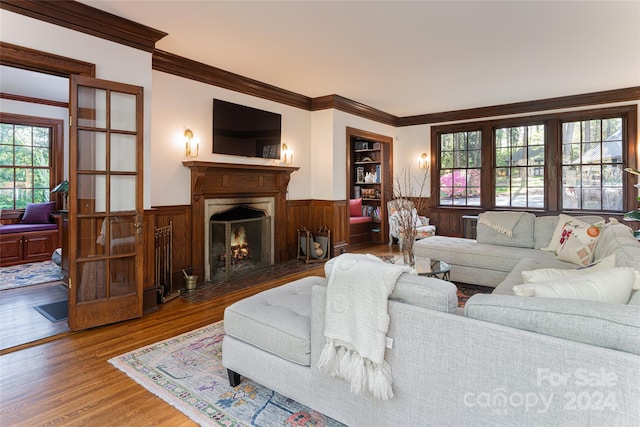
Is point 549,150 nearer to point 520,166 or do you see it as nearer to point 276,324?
point 520,166

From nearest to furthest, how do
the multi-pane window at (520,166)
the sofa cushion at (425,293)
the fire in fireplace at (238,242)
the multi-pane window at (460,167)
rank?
the sofa cushion at (425,293)
the fire in fireplace at (238,242)
the multi-pane window at (520,166)
the multi-pane window at (460,167)

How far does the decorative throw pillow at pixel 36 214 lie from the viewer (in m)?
6.00

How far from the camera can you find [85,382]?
2.23 meters

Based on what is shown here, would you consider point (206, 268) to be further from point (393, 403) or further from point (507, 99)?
point (507, 99)

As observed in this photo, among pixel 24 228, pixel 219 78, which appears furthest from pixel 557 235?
pixel 24 228

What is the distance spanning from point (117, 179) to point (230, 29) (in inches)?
69.2

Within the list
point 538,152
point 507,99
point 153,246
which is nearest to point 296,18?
point 153,246

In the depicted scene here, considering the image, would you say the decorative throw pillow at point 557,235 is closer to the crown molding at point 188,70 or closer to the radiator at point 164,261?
the crown molding at point 188,70

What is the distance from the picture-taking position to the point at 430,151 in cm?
745

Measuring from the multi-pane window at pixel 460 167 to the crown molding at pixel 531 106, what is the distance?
0.35 meters

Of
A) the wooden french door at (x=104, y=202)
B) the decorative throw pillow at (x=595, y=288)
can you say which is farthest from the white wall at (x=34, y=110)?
the decorative throw pillow at (x=595, y=288)

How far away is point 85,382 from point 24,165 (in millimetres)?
5688

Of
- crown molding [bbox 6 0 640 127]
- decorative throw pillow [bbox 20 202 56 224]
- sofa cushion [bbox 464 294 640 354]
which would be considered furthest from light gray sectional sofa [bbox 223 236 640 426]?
decorative throw pillow [bbox 20 202 56 224]

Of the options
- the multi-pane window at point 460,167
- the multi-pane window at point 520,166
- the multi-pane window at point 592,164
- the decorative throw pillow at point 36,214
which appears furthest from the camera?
the multi-pane window at point 460,167
